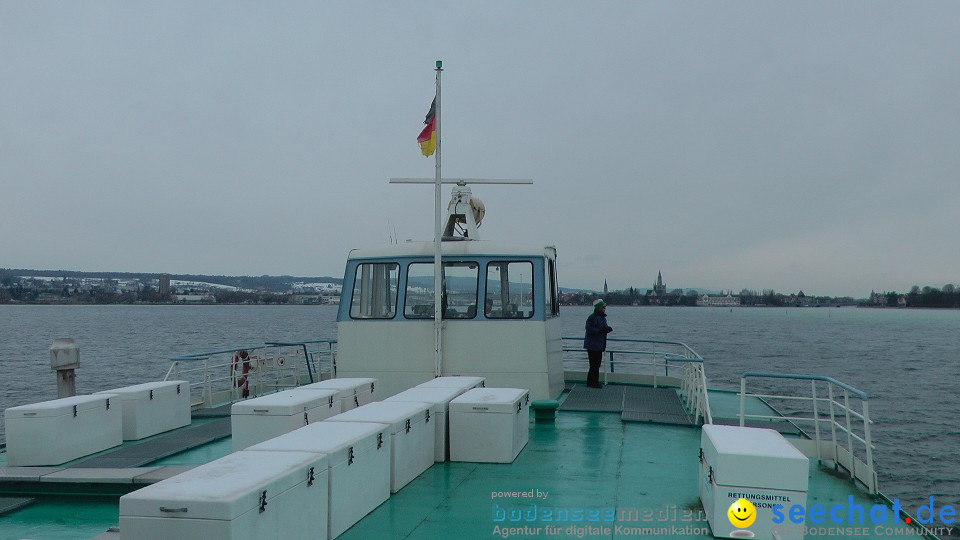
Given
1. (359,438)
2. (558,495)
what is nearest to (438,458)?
(558,495)

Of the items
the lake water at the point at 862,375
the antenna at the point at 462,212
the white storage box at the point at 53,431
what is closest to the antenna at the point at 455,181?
the antenna at the point at 462,212

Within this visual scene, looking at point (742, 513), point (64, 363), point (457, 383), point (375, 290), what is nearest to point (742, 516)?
point (742, 513)

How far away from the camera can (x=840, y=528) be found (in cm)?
646

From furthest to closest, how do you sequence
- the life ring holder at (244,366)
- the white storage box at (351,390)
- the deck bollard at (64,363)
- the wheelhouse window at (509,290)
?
1. the life ring holder at (244,366)
2. the deck bollard at (64,363)
3. the wheelhouse window at (509,290)
4. the white storage box at (351,390)

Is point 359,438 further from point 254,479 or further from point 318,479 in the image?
point 254,479

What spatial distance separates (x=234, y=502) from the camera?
4301mm

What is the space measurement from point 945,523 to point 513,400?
35.7 feet

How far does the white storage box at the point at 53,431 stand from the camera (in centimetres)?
837

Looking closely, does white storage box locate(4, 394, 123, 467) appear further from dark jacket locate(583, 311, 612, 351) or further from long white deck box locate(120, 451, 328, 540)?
dark jacket locate(583, 311, 612, 351)

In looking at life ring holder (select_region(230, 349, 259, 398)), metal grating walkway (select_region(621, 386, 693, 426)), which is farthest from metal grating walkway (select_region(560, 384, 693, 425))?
life ring holder (select_region(230, 349, 259, 398))

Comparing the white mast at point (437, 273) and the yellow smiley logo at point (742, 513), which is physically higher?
the white mast at point (437, 273)

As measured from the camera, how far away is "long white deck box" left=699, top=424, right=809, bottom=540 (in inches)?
222

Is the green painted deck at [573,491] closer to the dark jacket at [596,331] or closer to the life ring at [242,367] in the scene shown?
the dark jacket at [596,331]

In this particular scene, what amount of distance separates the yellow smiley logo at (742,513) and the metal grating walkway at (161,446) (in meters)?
6.40
